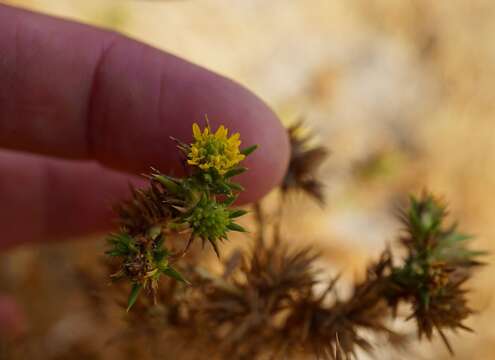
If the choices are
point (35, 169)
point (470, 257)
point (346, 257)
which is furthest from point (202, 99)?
point (346, 257)

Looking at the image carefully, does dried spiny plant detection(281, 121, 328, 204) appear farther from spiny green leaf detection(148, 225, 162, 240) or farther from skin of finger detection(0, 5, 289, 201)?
spiny green leaf detection(148, 225, 162, 240)

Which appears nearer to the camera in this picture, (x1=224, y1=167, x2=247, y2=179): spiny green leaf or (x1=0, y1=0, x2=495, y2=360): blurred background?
(x1=224, y1=167, x2=247, y2=179): spiny green leaf

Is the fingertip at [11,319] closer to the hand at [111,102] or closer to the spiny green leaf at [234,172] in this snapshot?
the hand at [111,102]

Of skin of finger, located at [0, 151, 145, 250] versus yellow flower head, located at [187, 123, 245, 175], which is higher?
yellow flower head, located at [187, 123, 245, 175]

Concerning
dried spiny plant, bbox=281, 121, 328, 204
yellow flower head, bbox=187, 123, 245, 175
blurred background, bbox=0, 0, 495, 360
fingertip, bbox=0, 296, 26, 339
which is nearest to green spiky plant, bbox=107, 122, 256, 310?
yellow flower head, bbox=187, 123, 245, 175

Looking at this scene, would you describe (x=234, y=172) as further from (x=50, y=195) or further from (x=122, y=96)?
(x=50, y=195)

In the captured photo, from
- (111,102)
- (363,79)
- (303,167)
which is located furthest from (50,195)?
(363,79)

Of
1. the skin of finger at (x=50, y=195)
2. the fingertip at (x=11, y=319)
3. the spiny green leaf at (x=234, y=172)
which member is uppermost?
the spiny green leaf at (x=234, y=172)

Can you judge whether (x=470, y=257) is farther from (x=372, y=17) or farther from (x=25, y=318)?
(x=372, y=17)

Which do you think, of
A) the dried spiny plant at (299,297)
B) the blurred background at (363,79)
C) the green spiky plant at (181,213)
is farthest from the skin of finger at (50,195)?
the blurred background at (363,79)
